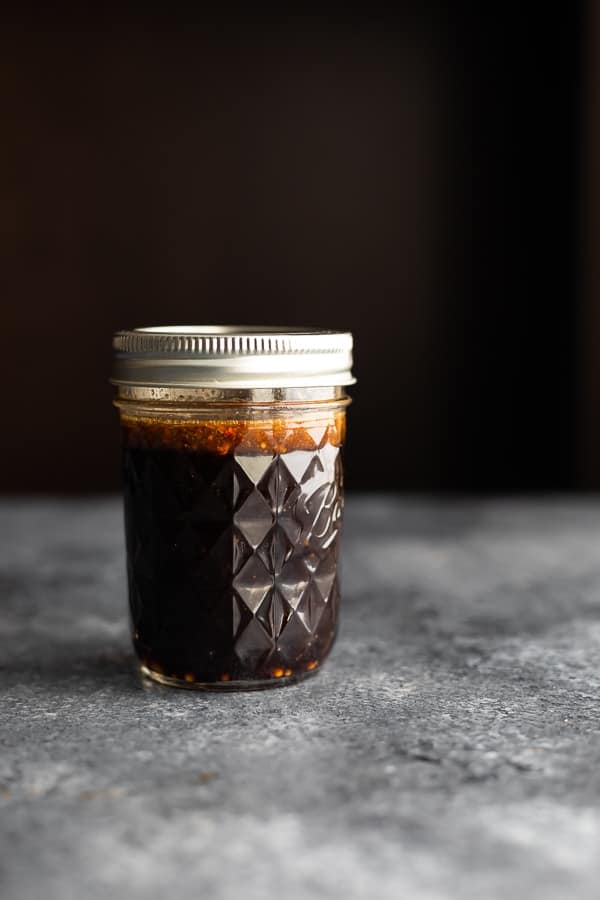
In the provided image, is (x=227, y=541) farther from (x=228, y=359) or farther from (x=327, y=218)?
(x=327, y=218)

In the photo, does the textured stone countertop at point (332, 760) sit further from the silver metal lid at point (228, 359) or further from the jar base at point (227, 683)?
the silver metal lid at point (228, 359)

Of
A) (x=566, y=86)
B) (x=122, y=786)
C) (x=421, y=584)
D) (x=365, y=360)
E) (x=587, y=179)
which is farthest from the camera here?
(x=365, y=360)

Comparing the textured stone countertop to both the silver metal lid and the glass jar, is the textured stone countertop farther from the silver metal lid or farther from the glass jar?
the silver metal lid

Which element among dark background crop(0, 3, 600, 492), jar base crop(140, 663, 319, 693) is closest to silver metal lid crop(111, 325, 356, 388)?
jar base crop(140, 663, 319, 693)

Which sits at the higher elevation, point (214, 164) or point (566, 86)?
point (566, 86)

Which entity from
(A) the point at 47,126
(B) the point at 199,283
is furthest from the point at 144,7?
(B) the point at 199,283

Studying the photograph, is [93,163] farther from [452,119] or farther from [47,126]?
[452,119]
